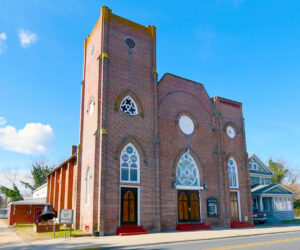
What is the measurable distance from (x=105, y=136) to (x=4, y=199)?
76058 mm

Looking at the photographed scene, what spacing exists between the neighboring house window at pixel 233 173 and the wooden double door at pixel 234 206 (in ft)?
2.54

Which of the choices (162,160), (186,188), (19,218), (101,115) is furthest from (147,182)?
(19,218)

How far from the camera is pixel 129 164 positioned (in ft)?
60.2

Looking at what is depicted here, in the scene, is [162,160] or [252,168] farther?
[252,168]

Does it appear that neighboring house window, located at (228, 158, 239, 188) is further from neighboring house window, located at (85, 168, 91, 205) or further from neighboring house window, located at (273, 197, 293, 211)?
neighboring house window, located at (85, 168, 91, 205)

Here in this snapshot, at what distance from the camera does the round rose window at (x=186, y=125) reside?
22.3 m

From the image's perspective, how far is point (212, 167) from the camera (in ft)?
76.0

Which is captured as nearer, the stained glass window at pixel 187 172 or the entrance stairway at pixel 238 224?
the stained glass window at pixel 187 172

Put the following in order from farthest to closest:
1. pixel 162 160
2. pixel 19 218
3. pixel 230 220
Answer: pixel 19 218
pixel 230 220
pixel 162 160

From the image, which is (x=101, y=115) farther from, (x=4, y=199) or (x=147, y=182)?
(x=4, y=199)

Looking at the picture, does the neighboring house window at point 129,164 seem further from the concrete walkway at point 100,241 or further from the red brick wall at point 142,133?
the concrete walkway at point 100,241

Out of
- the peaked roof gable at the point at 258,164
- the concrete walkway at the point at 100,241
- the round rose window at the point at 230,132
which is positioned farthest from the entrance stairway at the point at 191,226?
the peaked roof gable at the point at 258,164

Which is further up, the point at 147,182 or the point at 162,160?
the point at 162,160

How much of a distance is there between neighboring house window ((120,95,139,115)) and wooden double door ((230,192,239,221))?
11.3 m
